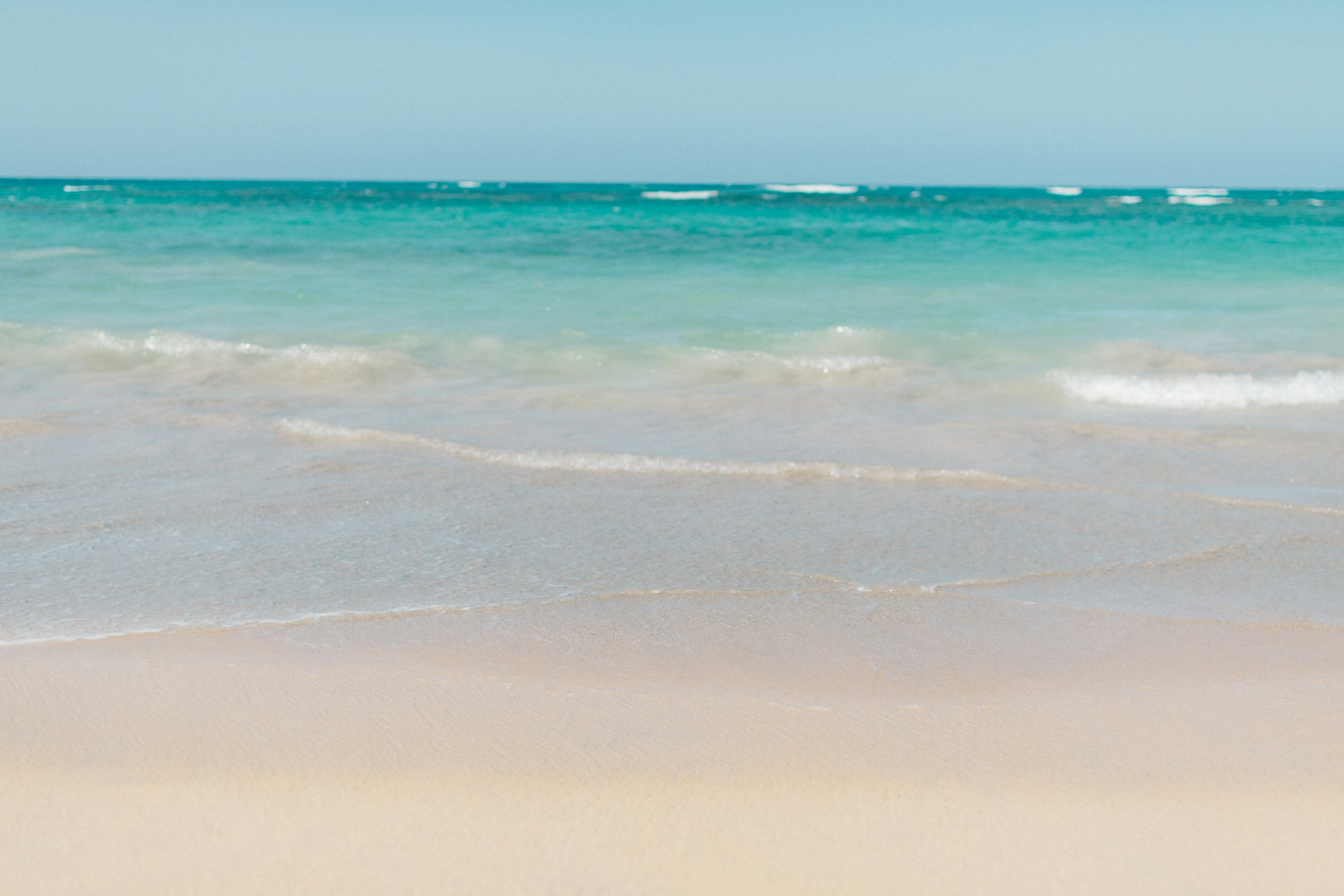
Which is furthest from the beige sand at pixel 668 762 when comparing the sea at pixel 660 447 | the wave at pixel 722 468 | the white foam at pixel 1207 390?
the white foam at pixel 1207 390

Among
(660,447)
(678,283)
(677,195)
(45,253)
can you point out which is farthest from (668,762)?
(677,195)

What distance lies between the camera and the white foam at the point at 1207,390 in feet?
25.0

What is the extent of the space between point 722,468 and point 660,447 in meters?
0.67

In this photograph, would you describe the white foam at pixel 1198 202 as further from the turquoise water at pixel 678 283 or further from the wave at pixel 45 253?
the wave at pixel 45 253

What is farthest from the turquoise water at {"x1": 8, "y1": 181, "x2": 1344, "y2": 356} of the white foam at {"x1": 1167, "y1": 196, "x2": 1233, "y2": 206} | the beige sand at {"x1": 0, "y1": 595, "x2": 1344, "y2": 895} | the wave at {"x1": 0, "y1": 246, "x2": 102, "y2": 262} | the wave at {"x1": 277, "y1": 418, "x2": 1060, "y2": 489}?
the white foam at {"x1": 1167, "y1": 196, "x2": 1233, "y2": 206}

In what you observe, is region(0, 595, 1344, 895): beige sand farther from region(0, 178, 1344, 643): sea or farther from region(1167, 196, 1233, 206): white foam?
region(1167, 196, 1233, 206): white foam

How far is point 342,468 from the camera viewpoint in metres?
5.47

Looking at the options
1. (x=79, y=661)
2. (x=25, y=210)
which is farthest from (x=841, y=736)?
(x=25, y=210)

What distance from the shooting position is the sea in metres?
3.91

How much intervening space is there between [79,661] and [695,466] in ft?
9.92

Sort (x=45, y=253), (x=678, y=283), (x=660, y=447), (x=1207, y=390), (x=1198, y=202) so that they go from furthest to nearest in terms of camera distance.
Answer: (x=1198, y=202)
(x=45, y=253)
(x=678, y=283)
(x=1207, y=390)
(x=660, y=447)

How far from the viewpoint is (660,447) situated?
6.11 m

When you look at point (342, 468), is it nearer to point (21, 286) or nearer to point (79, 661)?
point (79, 661)

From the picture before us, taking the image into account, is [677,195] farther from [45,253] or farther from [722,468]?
[722,468]
